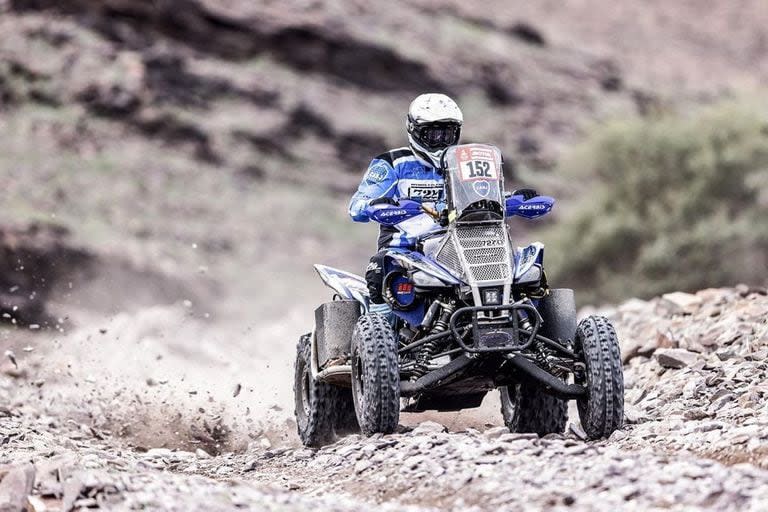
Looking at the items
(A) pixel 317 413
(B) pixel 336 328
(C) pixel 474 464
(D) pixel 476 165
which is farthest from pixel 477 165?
(A) pixel 317 413

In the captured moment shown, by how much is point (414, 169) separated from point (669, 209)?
94.0 feet

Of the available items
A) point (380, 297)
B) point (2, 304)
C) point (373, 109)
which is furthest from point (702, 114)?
point (380, 297)

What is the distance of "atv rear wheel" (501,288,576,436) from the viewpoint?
10477mm

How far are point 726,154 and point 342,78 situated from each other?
15.4 meters

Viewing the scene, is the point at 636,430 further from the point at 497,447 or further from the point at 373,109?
the point at 373,109

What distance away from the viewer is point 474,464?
8469 mm

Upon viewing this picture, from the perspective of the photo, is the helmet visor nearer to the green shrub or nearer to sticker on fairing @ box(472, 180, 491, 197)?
sticker on fairing @ box(472, 180, 491, 197)

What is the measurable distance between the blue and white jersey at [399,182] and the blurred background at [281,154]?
40.9 ft

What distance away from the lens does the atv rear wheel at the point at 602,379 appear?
9.73 m

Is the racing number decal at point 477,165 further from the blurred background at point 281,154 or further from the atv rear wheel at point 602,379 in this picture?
the blurred background at point 281,154

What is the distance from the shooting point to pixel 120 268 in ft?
110

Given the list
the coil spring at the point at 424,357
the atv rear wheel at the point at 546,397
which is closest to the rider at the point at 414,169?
the coil spring at the point at 424,357

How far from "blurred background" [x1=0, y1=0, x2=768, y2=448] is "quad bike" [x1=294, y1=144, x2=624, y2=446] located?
42.6 ft

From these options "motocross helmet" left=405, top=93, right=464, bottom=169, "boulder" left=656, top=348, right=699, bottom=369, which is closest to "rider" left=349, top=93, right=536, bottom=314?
"motocross helmet" left=405, top=93, right=464, bottom=169
